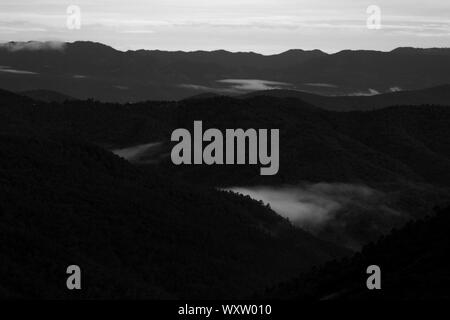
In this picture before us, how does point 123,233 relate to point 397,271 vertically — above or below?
below

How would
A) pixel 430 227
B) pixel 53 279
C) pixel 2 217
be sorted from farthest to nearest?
pixel 2 217, pixel 53 279, pixel 430 227

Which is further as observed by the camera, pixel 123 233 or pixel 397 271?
pixel 123 233

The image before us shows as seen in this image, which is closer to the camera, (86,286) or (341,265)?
(341,265)

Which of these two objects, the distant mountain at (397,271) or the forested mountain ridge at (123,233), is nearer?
the distant mountain at (397,271)

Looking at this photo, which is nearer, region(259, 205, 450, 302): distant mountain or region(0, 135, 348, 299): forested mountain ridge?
region(259, 205, 450, 302): distant mountain

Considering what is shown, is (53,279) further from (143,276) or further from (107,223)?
(107,223)

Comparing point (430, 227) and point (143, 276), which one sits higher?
point (430, 227)
